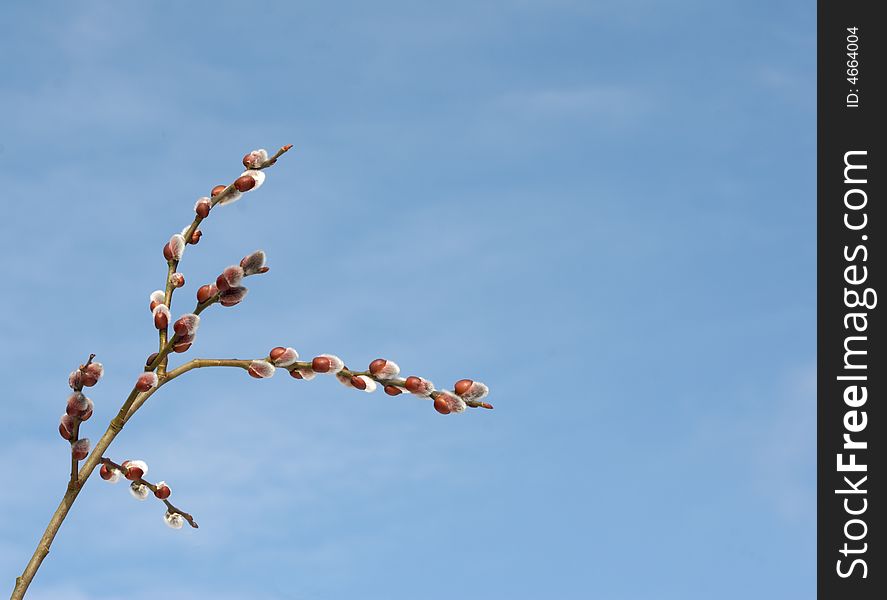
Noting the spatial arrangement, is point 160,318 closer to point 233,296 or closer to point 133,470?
point 233,296

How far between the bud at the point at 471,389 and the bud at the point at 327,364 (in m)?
0.52

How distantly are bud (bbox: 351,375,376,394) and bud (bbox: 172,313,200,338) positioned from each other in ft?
2.38

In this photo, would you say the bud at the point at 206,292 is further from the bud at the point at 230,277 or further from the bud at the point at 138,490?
the bud at the point at 138,490

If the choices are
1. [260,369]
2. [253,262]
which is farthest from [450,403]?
[253,262]

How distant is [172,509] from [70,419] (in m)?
0.76

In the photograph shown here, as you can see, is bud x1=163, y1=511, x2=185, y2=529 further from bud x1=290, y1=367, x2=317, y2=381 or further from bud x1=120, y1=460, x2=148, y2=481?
bud x1=290, y1=367, x2=317, y2=381

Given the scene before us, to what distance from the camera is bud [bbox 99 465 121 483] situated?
4426 millimetres

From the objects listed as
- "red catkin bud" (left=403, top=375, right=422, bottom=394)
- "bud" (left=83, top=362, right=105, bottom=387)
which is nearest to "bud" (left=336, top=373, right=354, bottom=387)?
"red catkin bud" (left=403, top=375, right=422, bottom=394)

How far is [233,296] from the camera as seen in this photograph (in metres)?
4.38

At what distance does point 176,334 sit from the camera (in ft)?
14.0

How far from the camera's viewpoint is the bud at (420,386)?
4.23 meters
